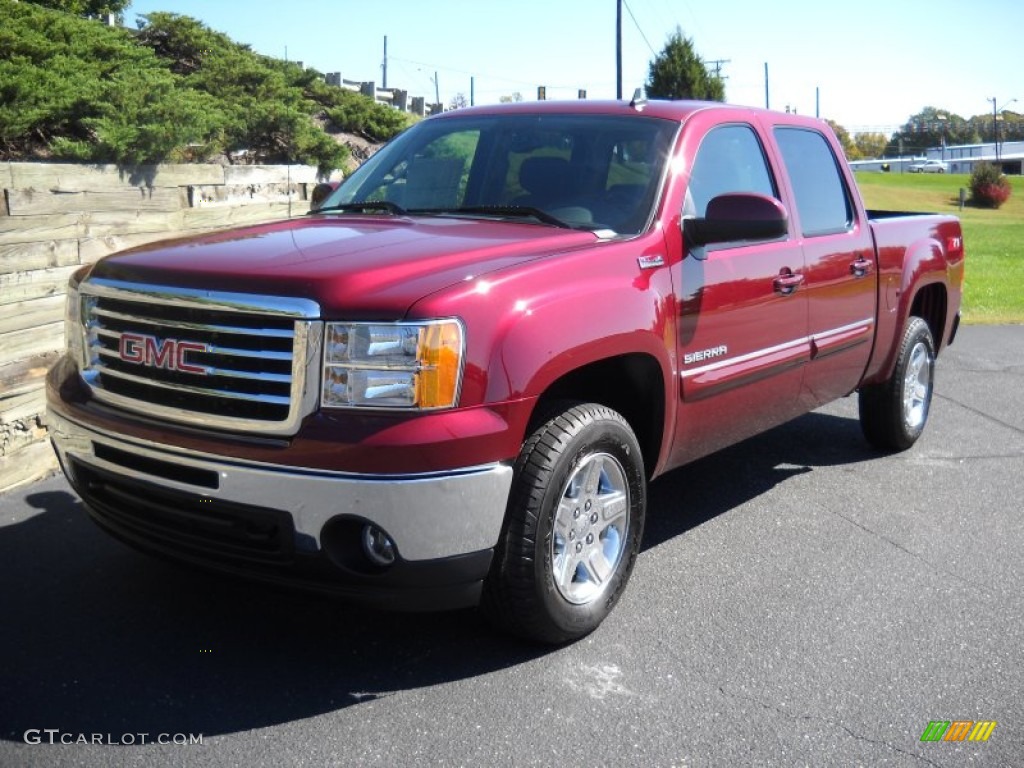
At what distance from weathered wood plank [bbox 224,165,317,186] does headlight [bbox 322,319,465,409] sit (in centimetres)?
485

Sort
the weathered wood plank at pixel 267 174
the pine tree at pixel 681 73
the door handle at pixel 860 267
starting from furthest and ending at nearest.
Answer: the pine tree at pixel 681 73
the weathered wood plank at pixel 267 174
the door handle at pixel 860 267

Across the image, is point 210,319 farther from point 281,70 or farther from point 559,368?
point 281,70

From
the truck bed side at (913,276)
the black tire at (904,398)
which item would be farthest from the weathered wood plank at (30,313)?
the black tire at (904,398)

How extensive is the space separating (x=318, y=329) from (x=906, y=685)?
88.4 inches

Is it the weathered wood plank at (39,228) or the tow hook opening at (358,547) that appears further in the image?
the weathered wood plank at (39,228)

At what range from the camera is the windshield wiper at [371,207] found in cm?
464

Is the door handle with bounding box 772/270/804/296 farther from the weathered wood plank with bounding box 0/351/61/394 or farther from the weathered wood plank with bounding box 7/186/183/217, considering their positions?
the weathered wood plank with bounding box 7/186/183/217

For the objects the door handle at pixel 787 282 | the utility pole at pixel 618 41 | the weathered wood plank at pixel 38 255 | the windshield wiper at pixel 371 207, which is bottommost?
the door handle at pixel 787 282

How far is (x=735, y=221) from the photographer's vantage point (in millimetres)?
4254

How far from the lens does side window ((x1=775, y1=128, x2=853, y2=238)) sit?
17.6 feet

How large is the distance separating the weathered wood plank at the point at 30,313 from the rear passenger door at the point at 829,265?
151 inches

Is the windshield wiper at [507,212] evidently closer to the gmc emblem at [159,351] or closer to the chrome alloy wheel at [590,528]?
the chrome alloy wheel at [590,528]

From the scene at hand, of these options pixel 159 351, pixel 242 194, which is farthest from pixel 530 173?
pixel 242 194

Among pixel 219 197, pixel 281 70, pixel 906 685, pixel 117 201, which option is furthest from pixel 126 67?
pixel 906 685
